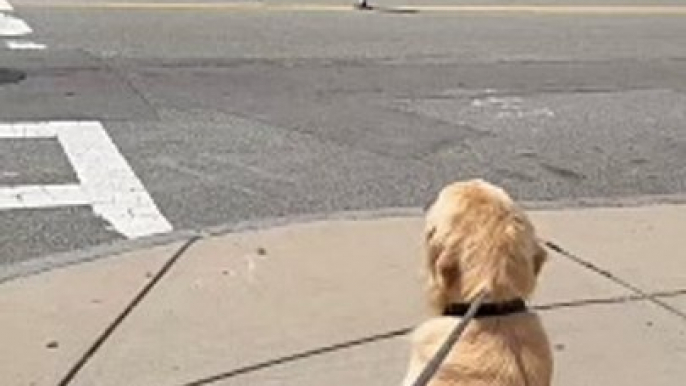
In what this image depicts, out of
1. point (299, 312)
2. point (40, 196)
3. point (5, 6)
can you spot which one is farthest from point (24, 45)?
point (299, 312)

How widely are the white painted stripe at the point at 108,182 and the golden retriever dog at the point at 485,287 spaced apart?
357 centimetres

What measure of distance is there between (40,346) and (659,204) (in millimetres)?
3879

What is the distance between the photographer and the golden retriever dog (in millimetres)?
3340

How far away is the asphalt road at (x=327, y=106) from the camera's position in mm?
7715

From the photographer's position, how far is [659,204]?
760 centimetres

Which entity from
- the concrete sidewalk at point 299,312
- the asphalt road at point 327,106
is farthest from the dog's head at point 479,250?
the asphalt road at point 327,106

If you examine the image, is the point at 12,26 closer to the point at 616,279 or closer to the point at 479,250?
the point at 616,279

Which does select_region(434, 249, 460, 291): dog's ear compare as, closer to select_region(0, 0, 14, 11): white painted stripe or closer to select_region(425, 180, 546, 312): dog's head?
select_region(425, 180, 546, 312): dog's head

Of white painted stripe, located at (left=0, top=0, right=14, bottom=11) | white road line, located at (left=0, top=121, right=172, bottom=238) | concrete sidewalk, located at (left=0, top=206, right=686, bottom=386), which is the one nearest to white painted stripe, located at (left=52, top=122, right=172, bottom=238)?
white road line, located at (left=0, top=121, right=172, bottom=238)

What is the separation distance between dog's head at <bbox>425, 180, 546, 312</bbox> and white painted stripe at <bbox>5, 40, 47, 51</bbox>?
28.1 ft

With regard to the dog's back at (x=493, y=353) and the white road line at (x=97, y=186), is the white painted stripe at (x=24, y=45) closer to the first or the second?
the white road line at (x=97, y=186)

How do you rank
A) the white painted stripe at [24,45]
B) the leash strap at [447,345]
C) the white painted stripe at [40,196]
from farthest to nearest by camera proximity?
the white painted stripe at [24,45]
the white painted stripe at [40,196]
the leash strap at [447,345]

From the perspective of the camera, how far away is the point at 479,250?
11.0ft

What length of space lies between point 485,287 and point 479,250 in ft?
0.31
